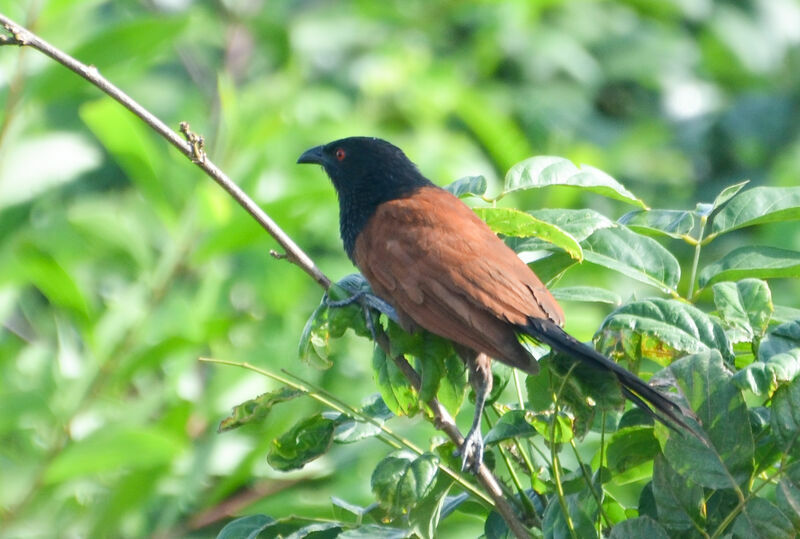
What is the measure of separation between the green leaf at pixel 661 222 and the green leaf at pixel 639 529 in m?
0.50

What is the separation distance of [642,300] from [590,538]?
0.35 metres

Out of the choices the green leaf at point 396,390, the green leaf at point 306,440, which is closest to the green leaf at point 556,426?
the green leaf at point 396,390

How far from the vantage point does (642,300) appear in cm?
167

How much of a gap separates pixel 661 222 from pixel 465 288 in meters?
0.51

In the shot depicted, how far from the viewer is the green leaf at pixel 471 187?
2.02m

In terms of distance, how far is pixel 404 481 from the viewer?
1640 mm

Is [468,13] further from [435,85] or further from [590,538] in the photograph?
[590,538]

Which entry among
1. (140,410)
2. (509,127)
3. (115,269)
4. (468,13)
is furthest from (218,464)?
(468,13)

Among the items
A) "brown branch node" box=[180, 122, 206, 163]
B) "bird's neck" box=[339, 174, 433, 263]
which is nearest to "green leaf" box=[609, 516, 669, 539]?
"brown branch node" box=[180, 122, 206, 163]

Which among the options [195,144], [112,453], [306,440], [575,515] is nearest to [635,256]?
[575,515]

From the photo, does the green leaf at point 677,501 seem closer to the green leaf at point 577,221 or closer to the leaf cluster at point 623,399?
the leaf cluster at point 623,399

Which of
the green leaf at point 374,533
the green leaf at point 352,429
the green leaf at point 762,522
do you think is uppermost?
the green leaf at point 352,429

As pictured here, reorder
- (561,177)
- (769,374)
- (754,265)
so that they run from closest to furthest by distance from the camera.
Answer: (769,374) < (754,265) < (561,177)

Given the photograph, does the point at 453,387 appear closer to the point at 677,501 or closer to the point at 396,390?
the point at 396,390
